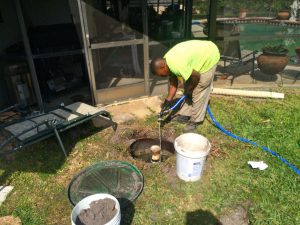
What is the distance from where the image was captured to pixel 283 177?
3873 mm

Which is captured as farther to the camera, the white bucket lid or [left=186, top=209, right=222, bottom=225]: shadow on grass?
the white bucket lid

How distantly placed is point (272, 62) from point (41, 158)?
571 centimetres

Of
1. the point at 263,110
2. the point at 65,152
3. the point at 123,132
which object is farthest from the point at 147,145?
the point at 263,110

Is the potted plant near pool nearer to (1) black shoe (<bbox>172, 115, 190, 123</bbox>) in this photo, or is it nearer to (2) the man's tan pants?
(2) the man's tan pants

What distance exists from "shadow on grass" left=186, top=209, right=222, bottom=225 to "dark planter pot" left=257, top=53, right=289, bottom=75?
15.5 ft

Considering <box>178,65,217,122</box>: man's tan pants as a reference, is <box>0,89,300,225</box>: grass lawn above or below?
below

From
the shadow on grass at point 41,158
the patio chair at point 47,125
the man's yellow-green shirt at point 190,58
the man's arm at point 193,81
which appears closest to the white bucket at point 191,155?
the man's yellow-green shirt at point 190,58

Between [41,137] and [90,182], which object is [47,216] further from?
[41,137]

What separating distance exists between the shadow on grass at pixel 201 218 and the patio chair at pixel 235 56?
4511 mm

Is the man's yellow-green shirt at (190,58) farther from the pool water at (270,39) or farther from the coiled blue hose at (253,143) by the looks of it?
the pool water at (270,39)

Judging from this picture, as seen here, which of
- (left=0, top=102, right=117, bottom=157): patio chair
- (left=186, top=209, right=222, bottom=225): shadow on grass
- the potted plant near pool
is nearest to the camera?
(left=186, top=209, right=222, bottom=225): shadow on grass

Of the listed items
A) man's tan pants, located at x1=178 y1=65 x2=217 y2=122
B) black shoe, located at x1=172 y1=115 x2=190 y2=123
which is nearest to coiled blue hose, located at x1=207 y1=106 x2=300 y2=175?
man's tan pants, located at x1=178 y1=65 x2=217 y2=122

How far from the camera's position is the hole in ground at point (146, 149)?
458 cm

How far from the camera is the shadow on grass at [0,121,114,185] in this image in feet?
13.9
